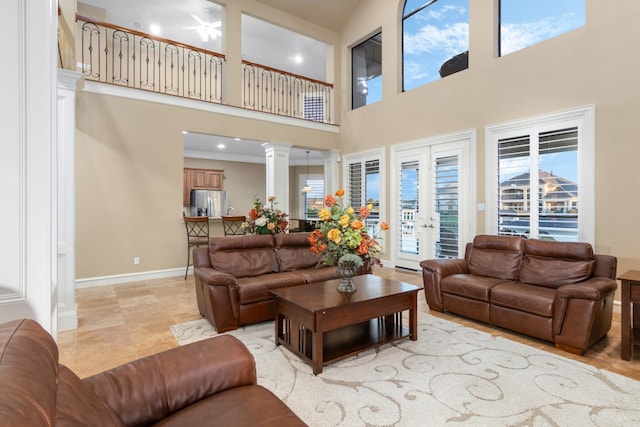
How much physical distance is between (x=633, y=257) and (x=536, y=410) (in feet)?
9.80

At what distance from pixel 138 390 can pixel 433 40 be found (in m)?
6.75

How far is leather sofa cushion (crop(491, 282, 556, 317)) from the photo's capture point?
292cm

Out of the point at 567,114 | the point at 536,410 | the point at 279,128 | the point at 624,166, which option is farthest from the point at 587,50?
the point at 279,128

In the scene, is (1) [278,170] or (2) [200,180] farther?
(2) [200,180]

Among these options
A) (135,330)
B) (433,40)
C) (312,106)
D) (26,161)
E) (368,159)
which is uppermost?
(433,40)

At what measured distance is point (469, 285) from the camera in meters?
3.50

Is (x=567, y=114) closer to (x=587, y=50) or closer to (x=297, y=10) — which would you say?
(x=587, y=50)

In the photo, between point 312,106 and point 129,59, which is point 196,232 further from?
point 312,106

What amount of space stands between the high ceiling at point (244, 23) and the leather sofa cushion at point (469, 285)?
588 cm

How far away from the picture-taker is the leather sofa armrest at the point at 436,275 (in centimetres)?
380

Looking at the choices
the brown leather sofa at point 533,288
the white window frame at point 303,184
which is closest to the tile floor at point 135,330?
the brown leather sofa at point 533,288

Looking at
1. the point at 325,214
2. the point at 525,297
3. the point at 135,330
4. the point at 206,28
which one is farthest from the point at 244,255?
the point at 206,28

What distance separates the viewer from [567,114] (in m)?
4.26

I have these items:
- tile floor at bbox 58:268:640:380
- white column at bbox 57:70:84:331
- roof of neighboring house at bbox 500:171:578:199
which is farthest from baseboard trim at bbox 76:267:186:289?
roof of neighboring house at bbox 500:171:578:199
